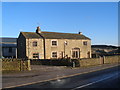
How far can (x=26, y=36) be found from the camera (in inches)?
1551

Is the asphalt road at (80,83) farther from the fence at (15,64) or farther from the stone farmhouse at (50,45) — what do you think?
the stone farmhouse at (50,45)

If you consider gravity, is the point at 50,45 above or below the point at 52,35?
below

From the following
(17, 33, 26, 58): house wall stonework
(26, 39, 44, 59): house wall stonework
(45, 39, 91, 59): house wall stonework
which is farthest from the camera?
(45, 39, 91, 59): house wall stonework

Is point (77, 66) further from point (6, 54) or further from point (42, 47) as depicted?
point (6, 54)

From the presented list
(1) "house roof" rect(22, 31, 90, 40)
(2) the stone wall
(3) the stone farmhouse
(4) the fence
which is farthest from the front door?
(4) the fence

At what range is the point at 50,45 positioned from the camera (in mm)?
40781

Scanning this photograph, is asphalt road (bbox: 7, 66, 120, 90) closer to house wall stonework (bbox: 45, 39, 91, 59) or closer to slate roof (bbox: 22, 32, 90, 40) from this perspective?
house wall stonework (bbox: 45, 39, 91, 59)

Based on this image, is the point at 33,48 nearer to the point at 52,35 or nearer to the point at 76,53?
the point at 52,35

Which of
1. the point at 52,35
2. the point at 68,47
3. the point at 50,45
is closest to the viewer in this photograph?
the point at 50,45

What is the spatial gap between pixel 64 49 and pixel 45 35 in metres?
5.28

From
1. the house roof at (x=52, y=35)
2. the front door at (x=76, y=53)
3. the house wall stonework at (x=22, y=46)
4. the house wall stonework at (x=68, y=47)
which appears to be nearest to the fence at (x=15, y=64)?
the house wall stonework at (x=22, y=46)

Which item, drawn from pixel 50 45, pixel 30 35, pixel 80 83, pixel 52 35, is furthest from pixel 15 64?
pixel 52 35

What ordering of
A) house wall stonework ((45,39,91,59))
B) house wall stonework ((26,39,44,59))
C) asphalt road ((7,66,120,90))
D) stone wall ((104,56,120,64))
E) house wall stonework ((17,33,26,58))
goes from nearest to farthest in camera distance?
asphalt road ((7,66,120,90)) → stone wall ((104,56,120,64)) → house wall stonework ((26,39,44,59)) → house wall stonework ((17,33,26,58)) → house wall stonework ((45,39,91,59))

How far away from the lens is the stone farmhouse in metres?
39.2
